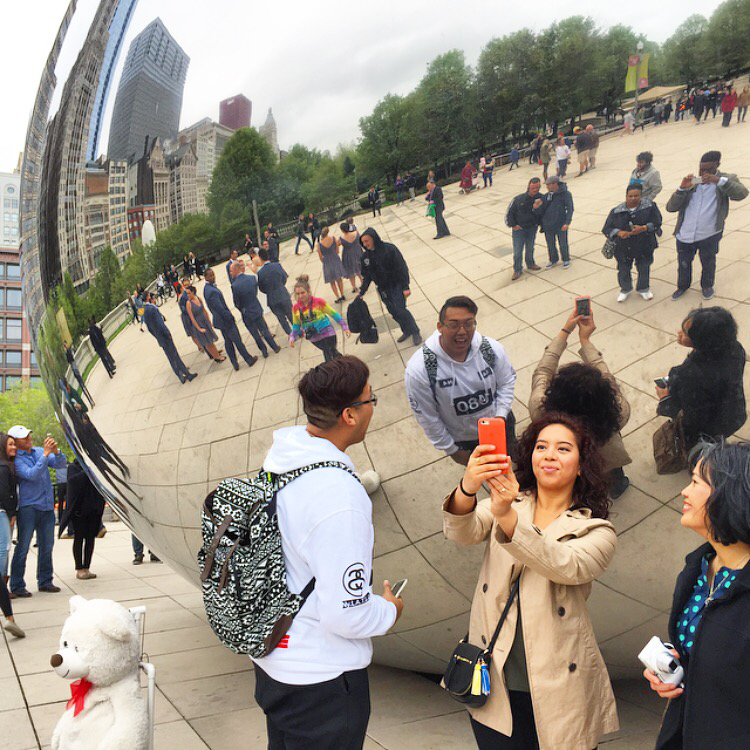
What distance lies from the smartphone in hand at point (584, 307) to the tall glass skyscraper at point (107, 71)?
2232 millimetres

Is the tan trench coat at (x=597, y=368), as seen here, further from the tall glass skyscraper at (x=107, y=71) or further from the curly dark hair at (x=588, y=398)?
the tall glass skyscraper at (x=107, y=71)

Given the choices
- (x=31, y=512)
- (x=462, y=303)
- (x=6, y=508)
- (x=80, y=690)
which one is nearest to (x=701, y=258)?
(x=462, y=303)

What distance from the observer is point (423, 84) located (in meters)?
2.71

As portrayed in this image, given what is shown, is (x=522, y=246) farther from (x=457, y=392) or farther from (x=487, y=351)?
(x=457, y=392)

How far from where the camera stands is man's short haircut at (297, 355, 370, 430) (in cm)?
243

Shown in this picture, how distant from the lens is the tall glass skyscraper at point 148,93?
123 inches

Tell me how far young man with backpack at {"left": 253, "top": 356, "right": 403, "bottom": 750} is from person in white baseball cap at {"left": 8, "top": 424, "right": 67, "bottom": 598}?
522cm

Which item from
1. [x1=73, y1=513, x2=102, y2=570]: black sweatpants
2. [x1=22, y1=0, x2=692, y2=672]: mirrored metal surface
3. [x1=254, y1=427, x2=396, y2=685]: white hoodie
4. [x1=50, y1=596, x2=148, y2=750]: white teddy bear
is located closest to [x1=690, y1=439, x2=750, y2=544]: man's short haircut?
[x1=22, y1=0, x2=692, y2=672]: mirrored metal surface

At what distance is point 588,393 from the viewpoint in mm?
2492

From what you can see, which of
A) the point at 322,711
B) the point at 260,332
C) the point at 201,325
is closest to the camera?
the point at 322,711

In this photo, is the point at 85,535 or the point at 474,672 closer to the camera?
the point at 474,672

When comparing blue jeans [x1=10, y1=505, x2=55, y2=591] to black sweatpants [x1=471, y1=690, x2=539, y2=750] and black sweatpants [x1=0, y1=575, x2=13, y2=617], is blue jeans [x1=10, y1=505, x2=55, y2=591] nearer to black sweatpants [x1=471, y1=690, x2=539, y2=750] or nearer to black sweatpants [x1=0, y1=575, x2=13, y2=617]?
black sweatpants [x1=0, y1=575, x2=13, y2=617]

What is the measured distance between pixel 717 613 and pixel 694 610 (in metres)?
0.17

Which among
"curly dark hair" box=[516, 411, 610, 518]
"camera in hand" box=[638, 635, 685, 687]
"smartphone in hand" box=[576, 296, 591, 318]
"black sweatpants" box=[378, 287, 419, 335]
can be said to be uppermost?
"smartphone in hand" box=[576, 296, 591, 318]
